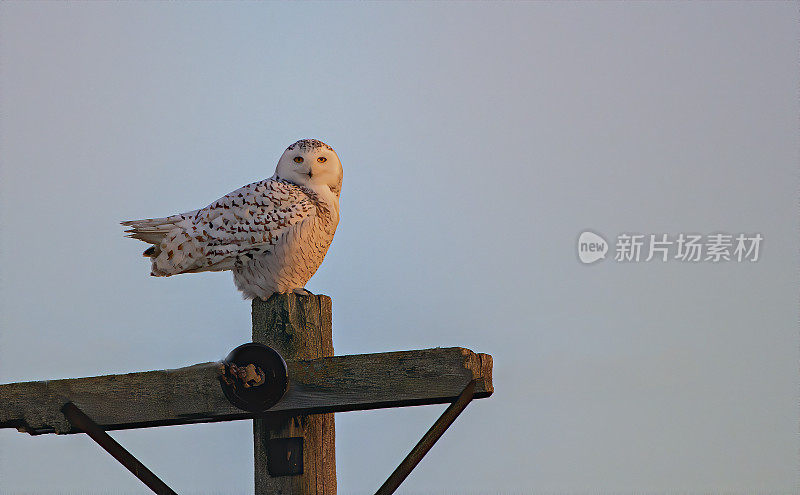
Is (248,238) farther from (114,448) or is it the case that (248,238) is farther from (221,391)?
(114,448)

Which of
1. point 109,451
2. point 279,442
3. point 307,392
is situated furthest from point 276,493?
point 109,451

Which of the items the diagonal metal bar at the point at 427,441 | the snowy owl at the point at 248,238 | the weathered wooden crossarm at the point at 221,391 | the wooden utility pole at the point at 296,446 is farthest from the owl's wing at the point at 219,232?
the diagonal metal bar at the point at 427,441

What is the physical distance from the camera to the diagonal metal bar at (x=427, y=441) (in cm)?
289

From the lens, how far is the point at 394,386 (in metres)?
2.98

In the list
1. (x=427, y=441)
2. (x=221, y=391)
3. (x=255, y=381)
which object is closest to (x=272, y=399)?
(x=255, y=381)

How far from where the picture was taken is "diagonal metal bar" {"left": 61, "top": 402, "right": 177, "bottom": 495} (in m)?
3.06

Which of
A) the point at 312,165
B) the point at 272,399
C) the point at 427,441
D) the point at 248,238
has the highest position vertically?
the point at 312,165

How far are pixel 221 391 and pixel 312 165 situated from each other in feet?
5.69

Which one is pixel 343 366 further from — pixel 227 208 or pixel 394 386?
pixel 227 208

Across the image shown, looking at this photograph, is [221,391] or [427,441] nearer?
[427,441]

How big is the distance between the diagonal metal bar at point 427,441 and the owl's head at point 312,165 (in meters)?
1.94

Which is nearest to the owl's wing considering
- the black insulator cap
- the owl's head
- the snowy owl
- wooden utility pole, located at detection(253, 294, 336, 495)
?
the snowy owl

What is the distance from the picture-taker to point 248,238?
14.2 ft

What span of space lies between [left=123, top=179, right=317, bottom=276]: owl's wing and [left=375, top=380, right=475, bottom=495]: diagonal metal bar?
1689 millimetres
